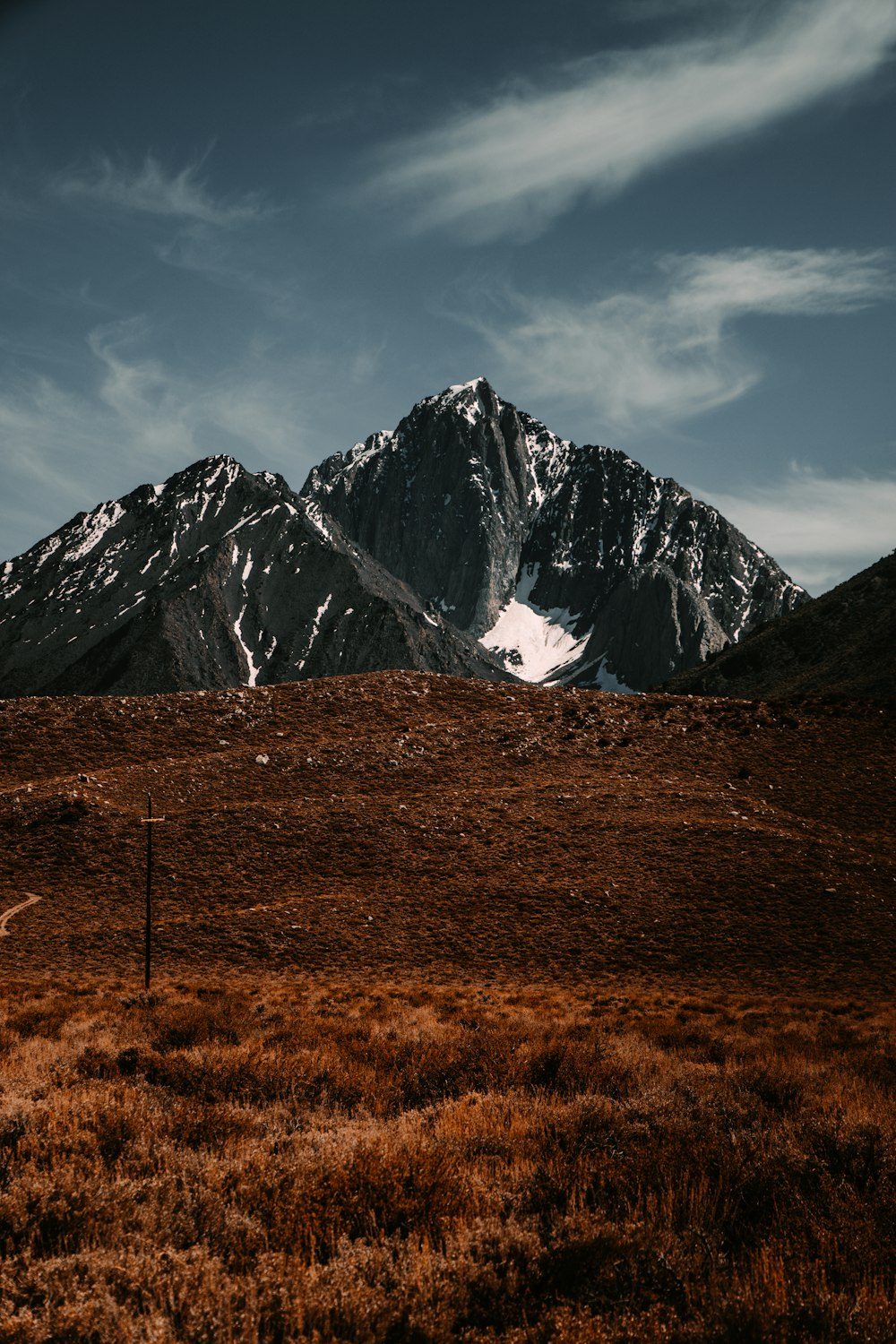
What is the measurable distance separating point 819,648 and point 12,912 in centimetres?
10502

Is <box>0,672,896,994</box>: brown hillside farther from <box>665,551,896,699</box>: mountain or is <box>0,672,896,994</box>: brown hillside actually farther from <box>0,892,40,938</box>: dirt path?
<box>665,551,896,699</box>: mountain

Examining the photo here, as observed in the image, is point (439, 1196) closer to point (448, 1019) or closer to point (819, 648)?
point (448, 1019)

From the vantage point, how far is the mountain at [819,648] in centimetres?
8681

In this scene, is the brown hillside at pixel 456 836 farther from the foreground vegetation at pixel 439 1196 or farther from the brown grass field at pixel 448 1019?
the foreground vegetation at pixel 439 1196

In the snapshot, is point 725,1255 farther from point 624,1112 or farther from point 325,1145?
point 325,1145

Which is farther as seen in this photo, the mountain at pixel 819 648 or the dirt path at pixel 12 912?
the mountain at pixel 819 648

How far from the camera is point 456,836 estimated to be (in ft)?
128

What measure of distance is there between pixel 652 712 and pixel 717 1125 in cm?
4562

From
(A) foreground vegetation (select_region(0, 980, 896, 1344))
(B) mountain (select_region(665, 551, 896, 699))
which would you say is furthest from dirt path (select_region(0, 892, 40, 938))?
(B) mountain (select_region(665, 551, 896, 699))

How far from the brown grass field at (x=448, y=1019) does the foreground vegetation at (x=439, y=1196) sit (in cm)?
4

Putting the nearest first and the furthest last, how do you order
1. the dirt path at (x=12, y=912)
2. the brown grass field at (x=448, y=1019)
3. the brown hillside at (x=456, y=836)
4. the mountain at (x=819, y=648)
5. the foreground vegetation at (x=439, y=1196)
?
the foreground vegetation at (x=439, y=1196) < the brown grass field at (x=448, y=1019) < the brown hillside at (x=456, y=836) < the dirt path at (x=12, y=912) < the mountain at (x=819, y=648)

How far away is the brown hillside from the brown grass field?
0.21 meters

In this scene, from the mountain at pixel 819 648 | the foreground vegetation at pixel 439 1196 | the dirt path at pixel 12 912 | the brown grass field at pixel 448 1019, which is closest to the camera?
the foreground vegetation at pixel 439 1196

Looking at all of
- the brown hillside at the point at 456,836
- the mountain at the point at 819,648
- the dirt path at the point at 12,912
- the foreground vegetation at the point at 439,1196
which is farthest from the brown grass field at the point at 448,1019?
the mountain at the point at 819,648
